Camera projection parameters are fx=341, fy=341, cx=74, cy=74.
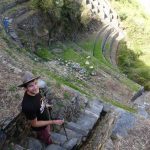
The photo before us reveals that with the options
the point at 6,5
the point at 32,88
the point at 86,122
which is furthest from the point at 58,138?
the point at 6,5

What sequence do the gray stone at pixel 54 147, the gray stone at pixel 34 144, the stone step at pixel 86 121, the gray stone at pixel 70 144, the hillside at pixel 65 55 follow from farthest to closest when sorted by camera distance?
the hillside at pixel 65 55, the stone step at pixel 86 121, the gray stone at pixel 70 144, the gray stone at pixel 54 147, the gray stone at pixel 34 144

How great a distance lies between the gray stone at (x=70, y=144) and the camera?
A: 29.7 feet

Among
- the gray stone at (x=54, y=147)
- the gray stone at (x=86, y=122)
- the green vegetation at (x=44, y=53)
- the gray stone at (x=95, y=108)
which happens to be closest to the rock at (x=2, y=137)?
the gray stone at (x=54, y=147)

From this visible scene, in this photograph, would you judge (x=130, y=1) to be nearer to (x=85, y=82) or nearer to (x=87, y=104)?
(x=85, y=82)

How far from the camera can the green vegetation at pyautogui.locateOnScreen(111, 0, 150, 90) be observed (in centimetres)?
2889

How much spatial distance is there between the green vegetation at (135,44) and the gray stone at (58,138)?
1854 cm

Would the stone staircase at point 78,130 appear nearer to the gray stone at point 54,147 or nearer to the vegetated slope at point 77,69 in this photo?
the gray stone at point 54,147

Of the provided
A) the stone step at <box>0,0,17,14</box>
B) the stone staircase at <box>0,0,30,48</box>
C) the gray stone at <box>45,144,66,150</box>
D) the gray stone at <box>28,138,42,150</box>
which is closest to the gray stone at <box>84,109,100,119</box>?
the gray stone at <box>45,144,66,150</box>

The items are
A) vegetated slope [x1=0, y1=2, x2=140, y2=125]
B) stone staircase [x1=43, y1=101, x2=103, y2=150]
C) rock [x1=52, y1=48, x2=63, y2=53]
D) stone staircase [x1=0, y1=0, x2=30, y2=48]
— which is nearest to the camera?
stone staircase [x1=43, y1=101, x2=103, y2=150]

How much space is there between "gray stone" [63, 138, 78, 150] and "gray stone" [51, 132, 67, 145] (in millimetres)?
143

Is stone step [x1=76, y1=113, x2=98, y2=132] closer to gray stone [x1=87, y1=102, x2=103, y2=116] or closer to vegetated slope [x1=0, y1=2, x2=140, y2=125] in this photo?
gray stone [x1=87, y1=102, x2=103, y2=116]

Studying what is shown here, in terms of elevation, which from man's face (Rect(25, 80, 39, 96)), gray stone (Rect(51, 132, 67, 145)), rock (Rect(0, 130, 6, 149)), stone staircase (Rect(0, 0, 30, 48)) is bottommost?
stone staircase (Rect(0, 0, 30, 48))

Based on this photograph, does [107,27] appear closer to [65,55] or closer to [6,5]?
[65,55]

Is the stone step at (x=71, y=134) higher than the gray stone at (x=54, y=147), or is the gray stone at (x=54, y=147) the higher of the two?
the gray stone at (x=54, y=147)
